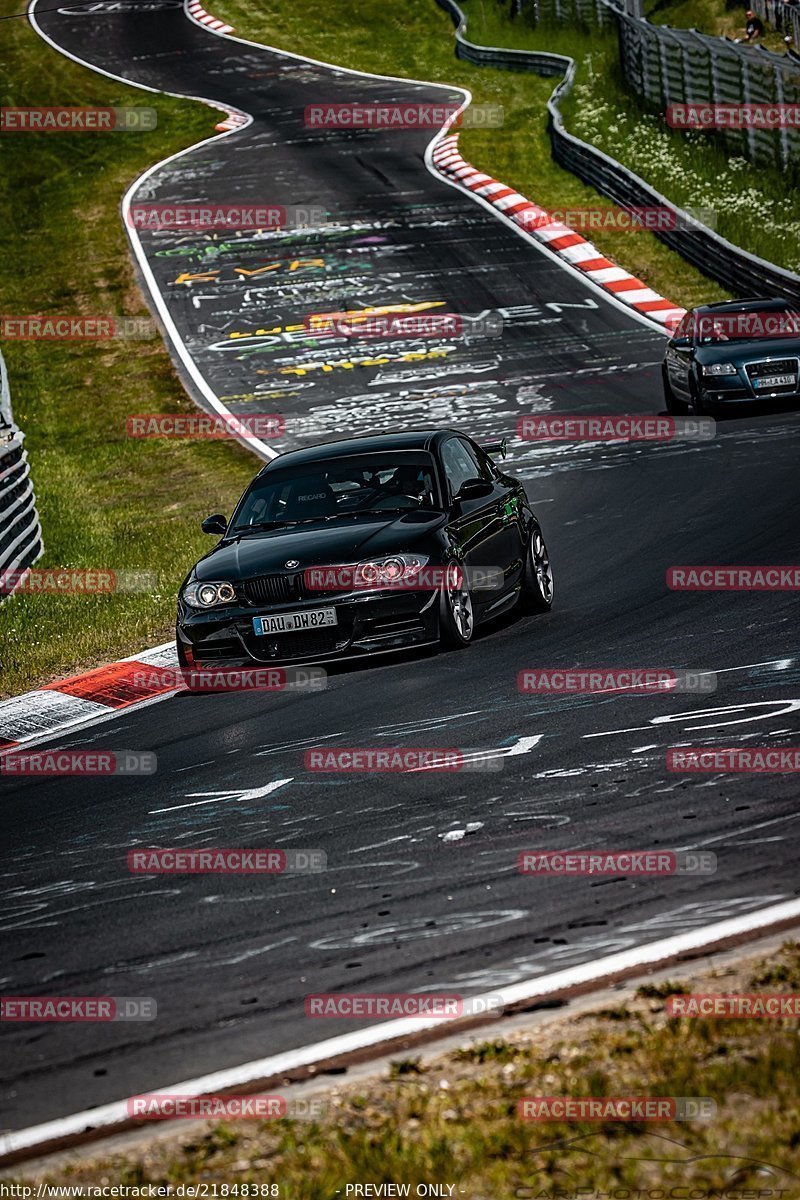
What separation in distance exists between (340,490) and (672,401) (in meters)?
9.21

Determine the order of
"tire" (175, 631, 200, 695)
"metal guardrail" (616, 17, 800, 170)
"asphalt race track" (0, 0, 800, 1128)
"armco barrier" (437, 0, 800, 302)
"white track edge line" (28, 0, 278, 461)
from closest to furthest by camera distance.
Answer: "asphalt race track" (0, 0, 800, 1128) → "tire" (175, 631, 200, 695) → "white track edge line" (28, 0, 278, 461) → "armco barrier" (437, 0, 800, 302) → "metal guardrail" (616, 17, 800, 170)

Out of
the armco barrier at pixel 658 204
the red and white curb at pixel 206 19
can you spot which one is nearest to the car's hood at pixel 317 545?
the armco barrier at pixel 658 204

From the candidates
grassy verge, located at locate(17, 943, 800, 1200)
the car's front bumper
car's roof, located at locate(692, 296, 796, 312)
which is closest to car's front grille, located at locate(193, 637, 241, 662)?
the car's front bumper

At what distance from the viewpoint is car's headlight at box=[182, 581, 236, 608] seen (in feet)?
33.9

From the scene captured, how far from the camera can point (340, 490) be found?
37.3 feet

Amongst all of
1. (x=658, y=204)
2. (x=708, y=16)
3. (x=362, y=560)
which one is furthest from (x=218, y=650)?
(x=708, y=16)

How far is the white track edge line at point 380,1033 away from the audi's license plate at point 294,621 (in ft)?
16.5

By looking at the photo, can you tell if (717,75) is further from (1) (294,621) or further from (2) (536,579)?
(1) (294,621)

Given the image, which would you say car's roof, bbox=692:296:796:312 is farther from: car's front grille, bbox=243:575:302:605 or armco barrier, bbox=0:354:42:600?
car's front grille, bbox=243:575:302:605

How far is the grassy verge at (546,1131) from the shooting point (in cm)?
381

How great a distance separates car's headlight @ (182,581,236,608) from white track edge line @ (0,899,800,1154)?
18.1ft

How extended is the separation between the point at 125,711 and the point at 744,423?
34.6 ft

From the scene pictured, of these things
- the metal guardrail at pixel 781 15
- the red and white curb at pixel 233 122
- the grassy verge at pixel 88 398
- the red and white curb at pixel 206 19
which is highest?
the red and white curb at pixel 206 19

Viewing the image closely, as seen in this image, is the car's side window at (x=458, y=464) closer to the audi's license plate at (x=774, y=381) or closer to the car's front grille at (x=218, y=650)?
the car's front grille at (x=218, y=650)
